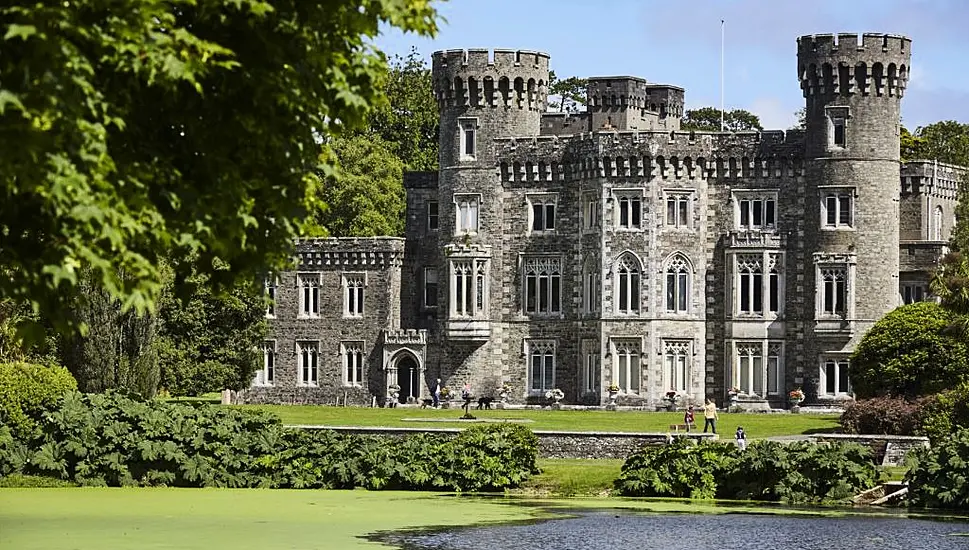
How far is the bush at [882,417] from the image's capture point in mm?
48344

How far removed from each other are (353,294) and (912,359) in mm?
30455

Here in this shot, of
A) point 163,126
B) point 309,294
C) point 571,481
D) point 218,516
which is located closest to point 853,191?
point 309,294

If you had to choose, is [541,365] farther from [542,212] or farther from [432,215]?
[432,215]

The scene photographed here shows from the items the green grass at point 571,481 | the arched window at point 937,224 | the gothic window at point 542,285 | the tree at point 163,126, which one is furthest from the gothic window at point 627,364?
the tree at point 163,126

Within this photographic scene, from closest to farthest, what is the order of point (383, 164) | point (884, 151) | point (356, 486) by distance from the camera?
point (356, 486)
point (884, 151)
point (383, 164)

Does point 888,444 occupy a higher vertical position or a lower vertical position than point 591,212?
lower

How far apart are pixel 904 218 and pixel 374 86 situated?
60.6 meters

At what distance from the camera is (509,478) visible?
3916 centimetres

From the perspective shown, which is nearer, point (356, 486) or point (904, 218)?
point (356, 486)

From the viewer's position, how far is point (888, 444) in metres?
43.1

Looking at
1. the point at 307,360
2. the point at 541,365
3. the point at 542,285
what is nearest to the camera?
the point at 541,365

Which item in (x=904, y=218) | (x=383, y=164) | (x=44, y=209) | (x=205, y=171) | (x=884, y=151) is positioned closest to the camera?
(x=44, y=209)

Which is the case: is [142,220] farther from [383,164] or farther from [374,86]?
[383,164]

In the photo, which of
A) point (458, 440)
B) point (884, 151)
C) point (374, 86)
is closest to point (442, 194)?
point (884, 151)
